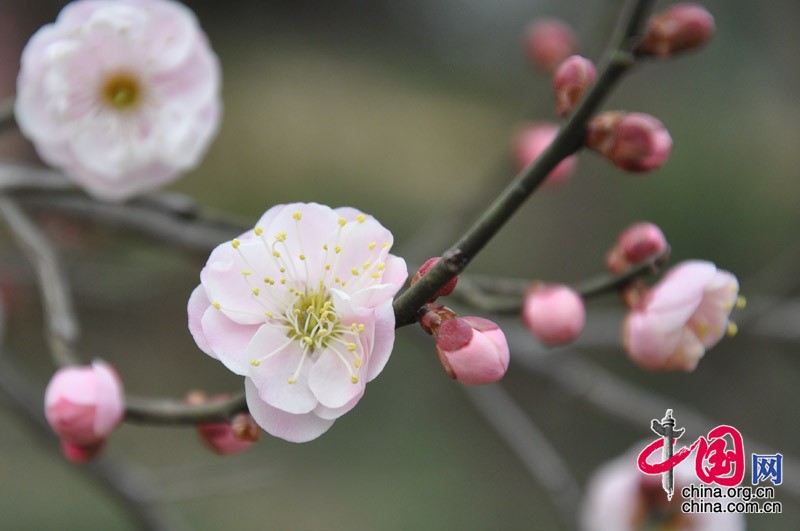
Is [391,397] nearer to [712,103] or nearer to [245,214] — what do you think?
[245,214]

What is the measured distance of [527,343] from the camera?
1.09m

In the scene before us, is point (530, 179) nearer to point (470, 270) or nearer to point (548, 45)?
point (548, 45)

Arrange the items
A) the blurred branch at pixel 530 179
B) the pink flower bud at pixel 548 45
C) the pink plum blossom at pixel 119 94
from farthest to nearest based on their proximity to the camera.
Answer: the pink flower bud at pixel 548 45 < the pink plum blossom at pixel 119 94 < the blurred branch at pixel 530 179

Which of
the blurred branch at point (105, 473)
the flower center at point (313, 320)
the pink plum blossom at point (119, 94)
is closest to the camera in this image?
the flower center at point (313, 320)

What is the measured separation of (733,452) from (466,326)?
0.45 metres

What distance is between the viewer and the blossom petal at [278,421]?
1.51 feet

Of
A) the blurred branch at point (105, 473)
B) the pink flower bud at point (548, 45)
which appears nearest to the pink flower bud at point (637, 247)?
the pink flower bud at point (548, 45)

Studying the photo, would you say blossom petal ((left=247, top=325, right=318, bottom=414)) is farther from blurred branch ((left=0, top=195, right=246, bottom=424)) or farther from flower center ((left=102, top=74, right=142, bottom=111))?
flower center ((left=102, top=74, right=142, bottom=111))

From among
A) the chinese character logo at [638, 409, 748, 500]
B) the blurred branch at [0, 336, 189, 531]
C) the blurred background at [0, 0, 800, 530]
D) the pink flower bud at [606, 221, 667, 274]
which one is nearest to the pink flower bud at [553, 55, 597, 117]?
the pink flower bud at [606, 221, 667, 274]

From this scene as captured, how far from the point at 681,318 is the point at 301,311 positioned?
28 cm

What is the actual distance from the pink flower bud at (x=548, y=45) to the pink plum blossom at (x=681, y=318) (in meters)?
0.58

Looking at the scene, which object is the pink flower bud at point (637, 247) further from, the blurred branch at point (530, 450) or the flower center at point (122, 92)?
the flower center at point (122, 92)

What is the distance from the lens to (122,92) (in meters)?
0.84

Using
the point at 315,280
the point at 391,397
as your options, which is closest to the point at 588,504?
the point at 315,280
